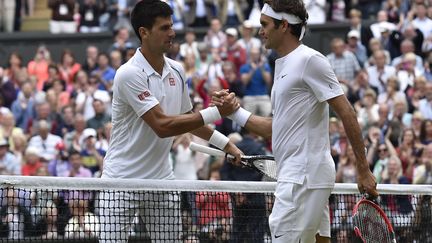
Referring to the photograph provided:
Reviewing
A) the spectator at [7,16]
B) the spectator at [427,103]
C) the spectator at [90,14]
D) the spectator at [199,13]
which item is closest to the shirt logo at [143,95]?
the spectator at [427,103]

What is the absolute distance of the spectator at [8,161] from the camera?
1831cm

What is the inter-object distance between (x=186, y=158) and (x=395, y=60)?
473cm

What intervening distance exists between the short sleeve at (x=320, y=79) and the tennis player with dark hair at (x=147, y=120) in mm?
961

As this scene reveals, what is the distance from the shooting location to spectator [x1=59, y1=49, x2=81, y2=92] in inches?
864

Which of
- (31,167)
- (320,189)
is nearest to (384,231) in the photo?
(320,189)

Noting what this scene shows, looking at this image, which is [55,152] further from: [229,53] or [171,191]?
[171,191]

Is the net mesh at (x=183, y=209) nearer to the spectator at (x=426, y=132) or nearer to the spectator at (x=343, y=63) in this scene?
the spectator at (x=426, y=132)

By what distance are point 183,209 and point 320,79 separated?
2.64 meters

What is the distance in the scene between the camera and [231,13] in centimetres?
2444

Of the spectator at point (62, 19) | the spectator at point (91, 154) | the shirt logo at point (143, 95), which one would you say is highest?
the spectator at point (62, 19)

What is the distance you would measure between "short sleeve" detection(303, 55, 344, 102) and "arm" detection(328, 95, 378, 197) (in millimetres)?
56

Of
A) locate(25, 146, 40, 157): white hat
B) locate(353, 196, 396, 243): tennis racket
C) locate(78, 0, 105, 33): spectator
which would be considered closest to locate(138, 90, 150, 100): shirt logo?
locate(353, 196, 396, 243): tennis racket

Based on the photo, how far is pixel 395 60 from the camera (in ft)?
68.4

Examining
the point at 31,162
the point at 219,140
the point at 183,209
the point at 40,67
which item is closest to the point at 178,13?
the point at 40,67
